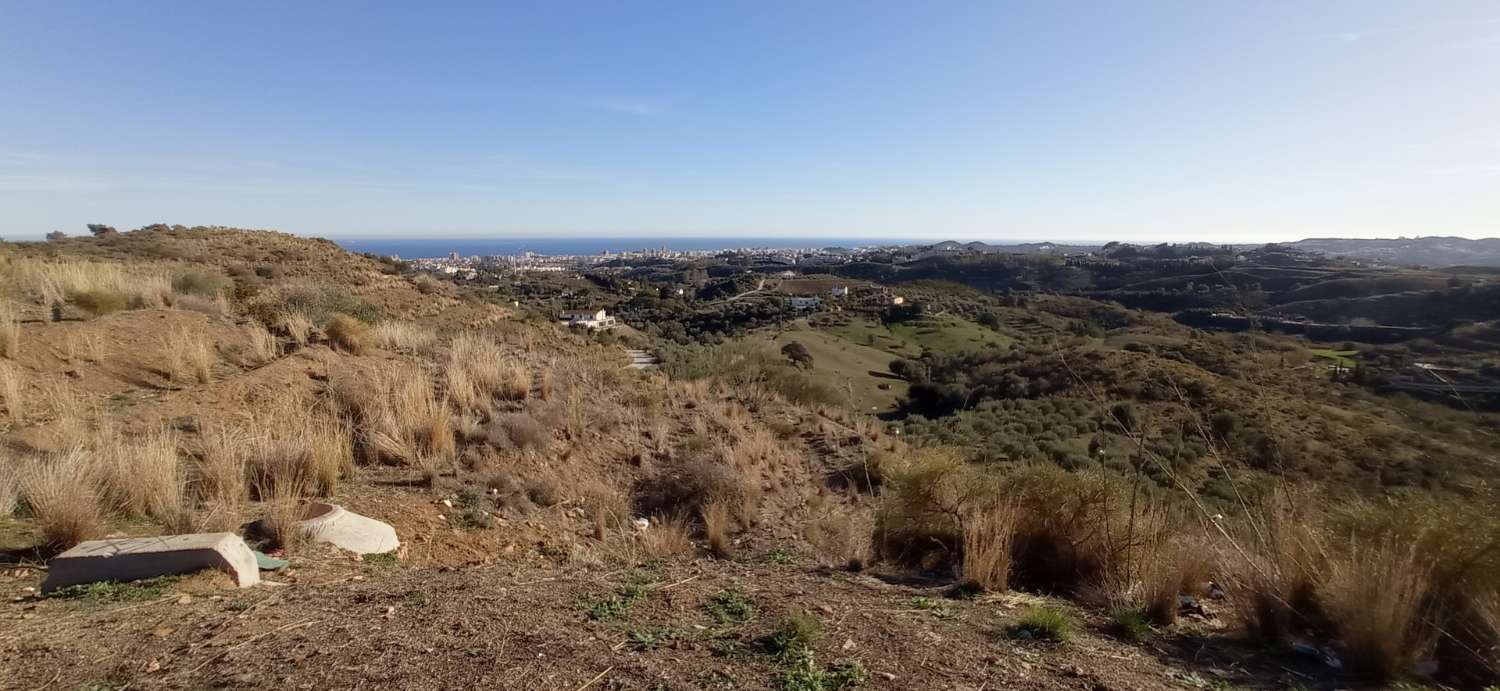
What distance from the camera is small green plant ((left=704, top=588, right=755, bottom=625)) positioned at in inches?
119

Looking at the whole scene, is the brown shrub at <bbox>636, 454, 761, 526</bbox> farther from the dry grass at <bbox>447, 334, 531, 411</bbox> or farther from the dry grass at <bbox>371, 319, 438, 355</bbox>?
the dry grass at <bbox>371, 319, 438, 355</bbox>

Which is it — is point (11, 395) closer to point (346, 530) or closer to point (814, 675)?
point (346, 530)

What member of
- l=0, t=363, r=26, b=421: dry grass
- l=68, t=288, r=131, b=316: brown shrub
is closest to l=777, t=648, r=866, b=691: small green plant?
l=0, t=363, r=26, b=421: dry grass

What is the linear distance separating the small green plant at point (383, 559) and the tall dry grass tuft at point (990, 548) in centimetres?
358

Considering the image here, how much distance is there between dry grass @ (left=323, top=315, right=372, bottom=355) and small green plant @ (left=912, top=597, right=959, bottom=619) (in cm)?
894

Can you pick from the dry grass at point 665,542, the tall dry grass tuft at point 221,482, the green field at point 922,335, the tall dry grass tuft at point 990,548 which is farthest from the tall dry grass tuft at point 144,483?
the green field at point 922,335

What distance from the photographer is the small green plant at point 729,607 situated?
3031 millimetres

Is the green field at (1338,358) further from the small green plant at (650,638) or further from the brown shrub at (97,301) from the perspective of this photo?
the brown shrub at (97,301)

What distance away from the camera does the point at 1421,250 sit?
3142 cm

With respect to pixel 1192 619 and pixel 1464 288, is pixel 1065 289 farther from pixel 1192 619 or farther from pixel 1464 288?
pixel 1192 619

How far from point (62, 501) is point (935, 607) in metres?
4.76

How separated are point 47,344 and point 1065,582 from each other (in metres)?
10.0

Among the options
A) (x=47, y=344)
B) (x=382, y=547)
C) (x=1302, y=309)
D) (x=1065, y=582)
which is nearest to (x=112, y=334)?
(x=47, y=344)

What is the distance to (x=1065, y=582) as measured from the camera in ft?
13.1
